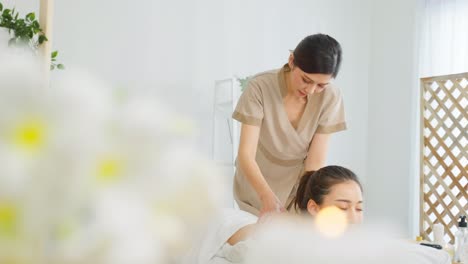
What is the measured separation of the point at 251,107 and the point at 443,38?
8.43 ft

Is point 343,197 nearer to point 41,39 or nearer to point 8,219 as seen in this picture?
point 41,39

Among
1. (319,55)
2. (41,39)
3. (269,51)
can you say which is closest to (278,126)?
(319,55)

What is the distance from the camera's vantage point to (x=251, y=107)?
1562 mm

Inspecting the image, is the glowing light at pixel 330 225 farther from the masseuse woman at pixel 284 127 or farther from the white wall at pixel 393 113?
the white wall at pixel 393 113

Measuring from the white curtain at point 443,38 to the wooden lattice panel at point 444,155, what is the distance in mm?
117

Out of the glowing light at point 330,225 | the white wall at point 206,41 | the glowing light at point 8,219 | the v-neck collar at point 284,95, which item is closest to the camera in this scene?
the glowing light at point 8,219

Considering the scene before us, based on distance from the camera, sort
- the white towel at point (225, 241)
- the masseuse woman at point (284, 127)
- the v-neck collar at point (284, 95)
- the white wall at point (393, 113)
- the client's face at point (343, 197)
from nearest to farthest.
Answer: the white towel at point (225, 241) → the client's face at point (343, 197) → the masseuse woman at point (284, 127) → the v-neck collar at point (284, 95) → the white wall at point (393, 113)

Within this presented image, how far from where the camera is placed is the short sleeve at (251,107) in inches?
A: 60.6

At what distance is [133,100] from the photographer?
0.16m

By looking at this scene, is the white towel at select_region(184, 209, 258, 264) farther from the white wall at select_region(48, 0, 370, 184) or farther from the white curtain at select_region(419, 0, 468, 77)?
the white curtain at select_region(419, 0, 468, 77)

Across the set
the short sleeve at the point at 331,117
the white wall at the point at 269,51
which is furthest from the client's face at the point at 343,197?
the white wall at the point at 269,51

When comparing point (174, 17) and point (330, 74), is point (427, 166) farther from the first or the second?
point (330, 74)

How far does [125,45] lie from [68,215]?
2.84 meters

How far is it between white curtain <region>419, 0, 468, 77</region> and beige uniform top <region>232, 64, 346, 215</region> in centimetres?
226
